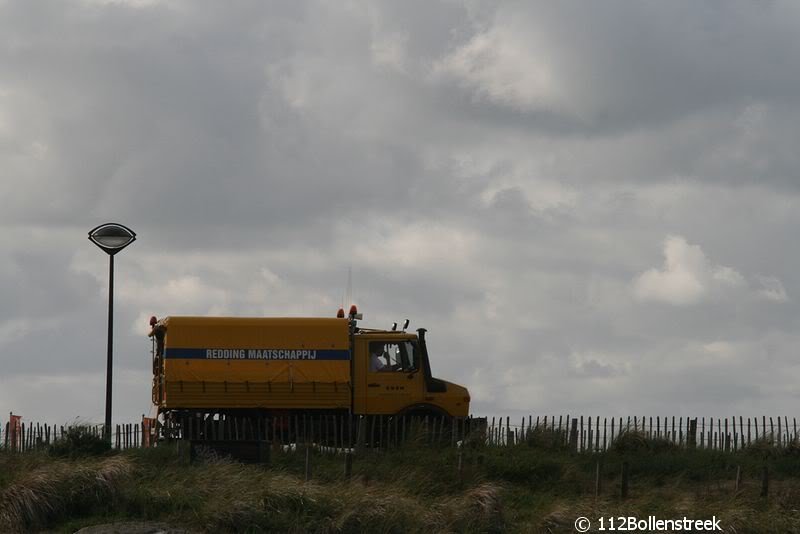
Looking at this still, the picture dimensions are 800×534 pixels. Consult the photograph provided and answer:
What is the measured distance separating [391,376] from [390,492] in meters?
7.18

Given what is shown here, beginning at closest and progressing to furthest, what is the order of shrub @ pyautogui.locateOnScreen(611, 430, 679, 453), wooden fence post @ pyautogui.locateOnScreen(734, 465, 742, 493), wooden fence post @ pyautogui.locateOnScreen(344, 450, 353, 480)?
wooden fence post @ pyautogui.locateOnScreen(344, 450, 353, 480) < wooden fence post @ pyautogui.locateOnScreen(734, 465, 742, 493) < shrub @ pyautogui.locateOnScreen(611, 430, 679, 453)

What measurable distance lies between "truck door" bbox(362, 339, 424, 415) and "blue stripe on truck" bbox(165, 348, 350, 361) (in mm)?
815

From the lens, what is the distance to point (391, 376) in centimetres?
3503

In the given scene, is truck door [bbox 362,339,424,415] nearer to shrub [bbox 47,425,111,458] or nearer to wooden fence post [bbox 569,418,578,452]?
wooden fence post [bbox 569,418,578,452]

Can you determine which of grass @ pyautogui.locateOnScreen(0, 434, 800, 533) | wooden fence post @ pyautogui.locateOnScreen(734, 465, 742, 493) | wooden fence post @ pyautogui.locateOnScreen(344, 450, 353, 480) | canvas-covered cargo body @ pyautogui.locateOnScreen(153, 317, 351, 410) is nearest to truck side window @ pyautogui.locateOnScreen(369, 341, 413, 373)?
canvas-covered cargo body @ pyautogui.locateOnScreen(153, 317, 351, 410)

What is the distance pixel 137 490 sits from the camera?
1062 inches

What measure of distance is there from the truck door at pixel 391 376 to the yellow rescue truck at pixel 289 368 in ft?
0.08

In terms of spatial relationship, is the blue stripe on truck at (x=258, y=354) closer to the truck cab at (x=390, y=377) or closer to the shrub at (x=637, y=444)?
the truck cab at (x=390, y=377)

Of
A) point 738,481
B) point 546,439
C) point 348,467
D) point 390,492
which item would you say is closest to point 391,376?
point 546,439

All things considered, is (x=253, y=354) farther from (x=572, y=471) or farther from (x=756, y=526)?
(x=756, y=526)

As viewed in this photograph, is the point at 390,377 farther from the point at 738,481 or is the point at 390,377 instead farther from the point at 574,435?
the point at 738,481

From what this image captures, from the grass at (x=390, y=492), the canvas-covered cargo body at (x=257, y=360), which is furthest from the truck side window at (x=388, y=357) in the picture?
the grass at (x=390, y=492)

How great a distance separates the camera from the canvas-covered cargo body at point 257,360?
3447cm

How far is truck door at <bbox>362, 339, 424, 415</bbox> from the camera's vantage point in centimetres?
3497
